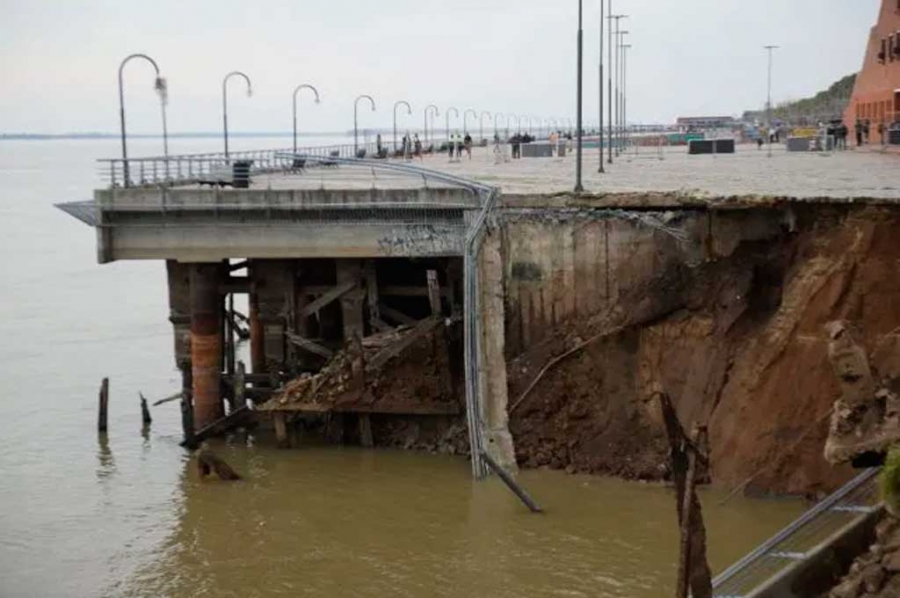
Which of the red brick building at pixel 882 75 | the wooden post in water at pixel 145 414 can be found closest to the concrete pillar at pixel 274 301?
the wooden post in water at pixel 145 414

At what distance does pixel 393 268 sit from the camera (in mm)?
28219

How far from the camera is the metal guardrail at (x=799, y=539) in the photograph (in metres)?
13.8

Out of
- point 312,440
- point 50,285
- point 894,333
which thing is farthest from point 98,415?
point 50,285

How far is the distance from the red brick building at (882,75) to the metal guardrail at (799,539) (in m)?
35.5

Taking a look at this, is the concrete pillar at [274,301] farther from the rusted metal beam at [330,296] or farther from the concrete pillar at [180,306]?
the concrete pillar at [180,306]

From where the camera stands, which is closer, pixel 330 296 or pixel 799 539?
pixel 799 539

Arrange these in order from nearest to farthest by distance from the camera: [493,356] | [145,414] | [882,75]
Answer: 1. [493,356]
2. [145,414]
3. [882,75]

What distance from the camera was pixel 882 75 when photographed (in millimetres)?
51562

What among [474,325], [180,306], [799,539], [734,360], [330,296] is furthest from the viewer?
[180,306]

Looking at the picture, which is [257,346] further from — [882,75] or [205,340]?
[882,75]

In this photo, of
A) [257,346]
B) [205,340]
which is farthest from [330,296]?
[257,346]

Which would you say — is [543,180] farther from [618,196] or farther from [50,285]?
[50,285]

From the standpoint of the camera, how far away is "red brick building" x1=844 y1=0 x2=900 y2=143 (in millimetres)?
48312

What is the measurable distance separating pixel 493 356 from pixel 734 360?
14.5 feet
